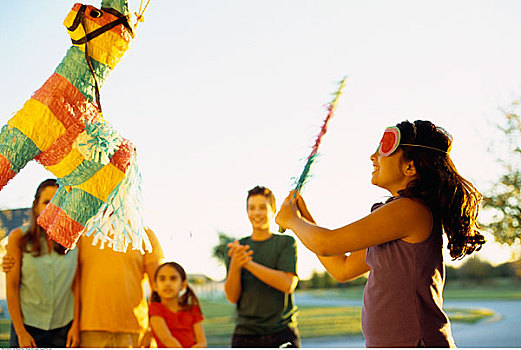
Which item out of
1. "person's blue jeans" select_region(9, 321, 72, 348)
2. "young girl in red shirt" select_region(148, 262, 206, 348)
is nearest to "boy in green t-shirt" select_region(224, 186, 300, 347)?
"young girl in red shirt" select_region(148, 262, 206, 348)

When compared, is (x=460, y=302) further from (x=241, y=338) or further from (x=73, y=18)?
(x=73, y=18)

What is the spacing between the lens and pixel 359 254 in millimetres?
1061

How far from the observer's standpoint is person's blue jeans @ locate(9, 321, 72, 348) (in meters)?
1.67

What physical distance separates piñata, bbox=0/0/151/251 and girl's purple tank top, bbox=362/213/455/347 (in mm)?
397

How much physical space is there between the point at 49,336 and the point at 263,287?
2.21ft

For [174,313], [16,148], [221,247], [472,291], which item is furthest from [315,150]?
[472,291]

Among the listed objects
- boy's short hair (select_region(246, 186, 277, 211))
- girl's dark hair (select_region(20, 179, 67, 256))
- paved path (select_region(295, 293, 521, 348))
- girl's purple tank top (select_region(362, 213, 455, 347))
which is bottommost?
paved path (select_region(295, 293, 521, 348))

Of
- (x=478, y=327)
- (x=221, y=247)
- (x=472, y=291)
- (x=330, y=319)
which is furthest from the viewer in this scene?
(x=330, y=319)

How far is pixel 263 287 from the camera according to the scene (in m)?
1.70

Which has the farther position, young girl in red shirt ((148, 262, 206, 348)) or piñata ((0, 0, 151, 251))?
young girl in red shirt ((148, 262, 206, 348))

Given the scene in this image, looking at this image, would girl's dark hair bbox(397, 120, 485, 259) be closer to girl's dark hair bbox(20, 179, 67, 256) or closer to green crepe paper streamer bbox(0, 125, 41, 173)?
green crepe paper streamer bbox(0, 125, 41, 173)

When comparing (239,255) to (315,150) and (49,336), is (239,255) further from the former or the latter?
(315,150)

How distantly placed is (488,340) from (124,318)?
2167 millimetres

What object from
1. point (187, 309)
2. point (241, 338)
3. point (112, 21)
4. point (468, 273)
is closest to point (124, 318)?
point (187, 309)
